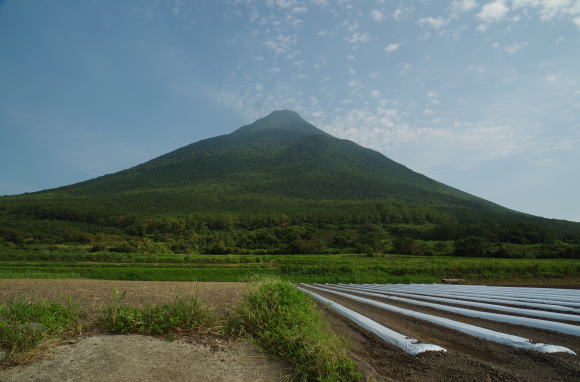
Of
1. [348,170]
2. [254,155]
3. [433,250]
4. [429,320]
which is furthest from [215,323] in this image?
[254,155]

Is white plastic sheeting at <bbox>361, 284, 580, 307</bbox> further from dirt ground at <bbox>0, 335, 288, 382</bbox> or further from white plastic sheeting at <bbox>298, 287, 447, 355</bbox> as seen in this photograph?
dirt ground at <bbox>0, 335, 288, 382</bbox>

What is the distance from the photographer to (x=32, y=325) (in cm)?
407

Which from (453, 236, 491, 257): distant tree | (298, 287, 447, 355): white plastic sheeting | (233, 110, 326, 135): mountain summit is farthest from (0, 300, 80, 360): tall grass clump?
(233, 110, 326, 135): mountain summit

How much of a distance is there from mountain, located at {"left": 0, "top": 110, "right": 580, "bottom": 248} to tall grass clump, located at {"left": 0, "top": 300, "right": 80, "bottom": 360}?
55.6 m

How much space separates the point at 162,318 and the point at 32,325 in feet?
5.55

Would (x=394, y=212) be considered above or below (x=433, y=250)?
above

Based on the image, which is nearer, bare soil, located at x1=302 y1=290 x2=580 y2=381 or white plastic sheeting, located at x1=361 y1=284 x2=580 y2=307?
bare soil, located at x1=302 y1=290 x2=580 y2=381

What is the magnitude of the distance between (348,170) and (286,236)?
2595 inches

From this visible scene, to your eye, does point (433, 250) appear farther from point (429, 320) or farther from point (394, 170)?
point (394, 170)

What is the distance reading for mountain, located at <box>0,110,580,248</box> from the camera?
221 feet

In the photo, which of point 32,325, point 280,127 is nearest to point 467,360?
point 32,325

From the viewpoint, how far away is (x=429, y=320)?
576cm

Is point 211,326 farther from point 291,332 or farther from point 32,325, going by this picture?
point 32,325

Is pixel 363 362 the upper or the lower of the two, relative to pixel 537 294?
A: upper
